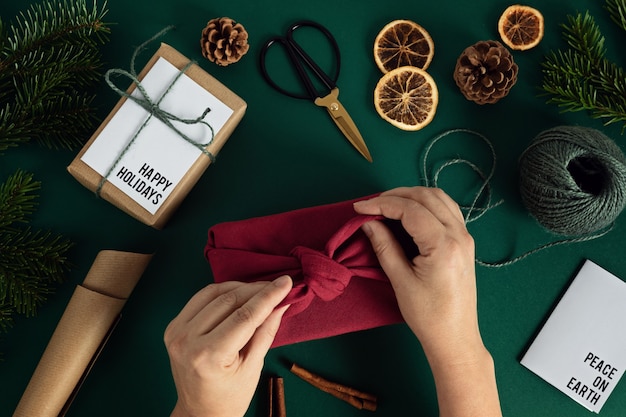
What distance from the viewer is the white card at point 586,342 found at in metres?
1.10

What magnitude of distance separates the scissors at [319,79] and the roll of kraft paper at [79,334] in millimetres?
495

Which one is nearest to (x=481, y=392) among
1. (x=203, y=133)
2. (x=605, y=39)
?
(x=203, y=133)

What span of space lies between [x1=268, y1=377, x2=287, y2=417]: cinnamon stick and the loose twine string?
50cm

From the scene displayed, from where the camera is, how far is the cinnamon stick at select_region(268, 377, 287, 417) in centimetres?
106

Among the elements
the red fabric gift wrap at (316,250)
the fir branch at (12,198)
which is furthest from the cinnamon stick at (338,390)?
the fir branch at (12,198)

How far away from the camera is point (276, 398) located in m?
1.08

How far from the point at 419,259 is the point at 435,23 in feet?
1.92

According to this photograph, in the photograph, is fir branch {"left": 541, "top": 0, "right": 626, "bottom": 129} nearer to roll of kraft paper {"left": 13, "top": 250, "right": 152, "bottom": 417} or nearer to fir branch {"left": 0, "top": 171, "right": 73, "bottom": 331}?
roll of kraft paper {"left": 13, "top": 250, "right": 152, "bottom": 417}

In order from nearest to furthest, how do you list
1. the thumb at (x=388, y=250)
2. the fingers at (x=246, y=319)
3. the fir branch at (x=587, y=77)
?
the fingers at (x=246, y=319), the thumb at (x=388, y=250), the fir branch at (x=587, y=77)

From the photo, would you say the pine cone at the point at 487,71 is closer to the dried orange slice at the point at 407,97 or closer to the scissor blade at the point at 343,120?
the dried orange slice at the point at 407,97

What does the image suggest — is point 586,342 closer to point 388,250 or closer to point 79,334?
point 388,250

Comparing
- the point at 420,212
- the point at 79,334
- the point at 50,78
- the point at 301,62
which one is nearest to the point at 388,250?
the point at 420,212

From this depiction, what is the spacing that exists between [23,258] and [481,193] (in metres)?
0.95

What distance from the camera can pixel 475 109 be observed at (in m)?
1.15
